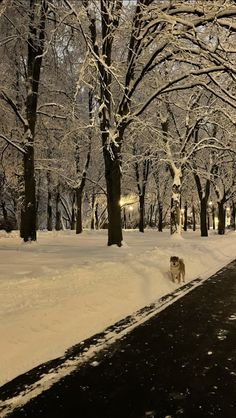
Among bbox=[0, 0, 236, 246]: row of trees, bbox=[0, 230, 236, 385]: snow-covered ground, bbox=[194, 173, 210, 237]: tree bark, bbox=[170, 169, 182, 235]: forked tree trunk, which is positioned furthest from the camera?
bbox=[194, 173, 210, 237]: tree bark

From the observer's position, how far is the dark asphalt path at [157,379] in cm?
459

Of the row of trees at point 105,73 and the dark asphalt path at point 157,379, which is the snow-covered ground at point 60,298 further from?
the row of trees at point 105,73

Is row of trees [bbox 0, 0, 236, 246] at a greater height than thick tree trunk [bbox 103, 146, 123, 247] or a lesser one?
greater

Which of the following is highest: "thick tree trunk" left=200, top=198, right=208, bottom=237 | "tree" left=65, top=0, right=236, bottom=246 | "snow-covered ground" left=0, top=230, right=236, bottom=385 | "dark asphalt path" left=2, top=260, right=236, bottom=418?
"tree" left=65, top=0, right=236, bottom=246

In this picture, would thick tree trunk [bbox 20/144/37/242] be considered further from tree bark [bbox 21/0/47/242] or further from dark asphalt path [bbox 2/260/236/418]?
dark asphalt path [bbox 2/260/236/418]

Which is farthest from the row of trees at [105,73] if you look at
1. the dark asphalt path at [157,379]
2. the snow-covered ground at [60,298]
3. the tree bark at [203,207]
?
the dark asphalt path at [157,379]

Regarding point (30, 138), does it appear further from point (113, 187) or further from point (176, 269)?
point (176, 269)

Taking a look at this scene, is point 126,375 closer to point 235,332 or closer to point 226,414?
point 226,414

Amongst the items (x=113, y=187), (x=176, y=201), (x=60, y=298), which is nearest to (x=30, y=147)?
(x=113, y=187)

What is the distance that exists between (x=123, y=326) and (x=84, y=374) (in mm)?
2406

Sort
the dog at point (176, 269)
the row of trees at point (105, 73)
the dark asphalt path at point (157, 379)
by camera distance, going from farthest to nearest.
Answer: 1. the row of trees at point (105, 73)
2. the dog at point (176, 269)
3. the dark asphalt path at point (157, 379)

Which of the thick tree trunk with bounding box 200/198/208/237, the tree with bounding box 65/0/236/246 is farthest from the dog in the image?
the thick tree trunk with bounding box 200/198/208/237

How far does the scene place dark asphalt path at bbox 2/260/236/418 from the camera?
4586 millimetres

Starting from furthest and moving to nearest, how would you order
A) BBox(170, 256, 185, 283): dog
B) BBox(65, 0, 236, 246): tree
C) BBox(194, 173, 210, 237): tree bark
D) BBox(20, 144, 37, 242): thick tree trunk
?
BBox(194, 173, 210, 237): tree bark < BBox(20, 144, 37, 242): thick tree trunk < BBox(170, 256, 185, 283): dog < BBox(65, 0, 236, 246): tree
